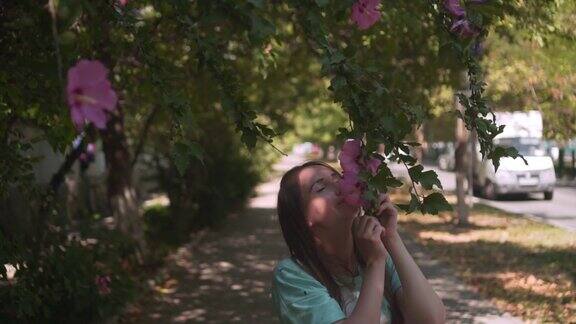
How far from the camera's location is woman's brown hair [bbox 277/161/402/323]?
6.34 ft

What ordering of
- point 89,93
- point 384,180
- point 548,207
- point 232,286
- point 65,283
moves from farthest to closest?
1. point 548,207
2. point 232,286
3. point 65,283
4. point 384,180
5. point 89,93

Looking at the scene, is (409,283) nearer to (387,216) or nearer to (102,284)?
(387,216)

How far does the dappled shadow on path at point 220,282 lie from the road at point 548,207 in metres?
4.15

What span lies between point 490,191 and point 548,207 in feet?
10.8

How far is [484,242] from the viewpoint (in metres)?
11.4

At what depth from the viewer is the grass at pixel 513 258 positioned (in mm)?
6871

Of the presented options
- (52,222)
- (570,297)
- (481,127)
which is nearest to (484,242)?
(570,297)

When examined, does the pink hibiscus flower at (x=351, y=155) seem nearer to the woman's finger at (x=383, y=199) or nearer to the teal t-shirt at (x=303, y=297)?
the woman's finger at (x=383, y=199)

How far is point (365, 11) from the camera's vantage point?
1.87 metres

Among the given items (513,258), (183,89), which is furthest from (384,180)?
(513,258)

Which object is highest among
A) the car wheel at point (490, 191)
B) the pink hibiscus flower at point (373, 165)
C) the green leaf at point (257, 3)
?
the green leaf at point (257, 3)

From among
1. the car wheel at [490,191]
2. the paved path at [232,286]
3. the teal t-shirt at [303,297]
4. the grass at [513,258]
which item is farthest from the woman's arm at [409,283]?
the car wheel at [490,191]

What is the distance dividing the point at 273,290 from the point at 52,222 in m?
3.37

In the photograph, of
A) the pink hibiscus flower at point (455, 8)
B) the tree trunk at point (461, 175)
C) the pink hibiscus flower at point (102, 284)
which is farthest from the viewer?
the tree trunk at point (461, 175)
